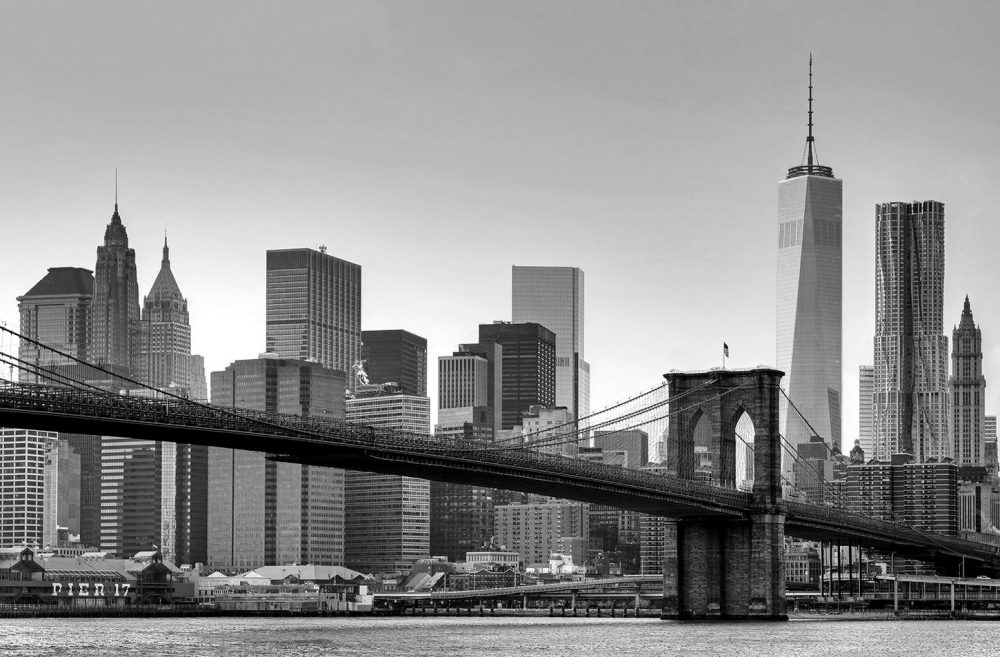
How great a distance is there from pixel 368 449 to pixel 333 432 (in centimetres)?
152

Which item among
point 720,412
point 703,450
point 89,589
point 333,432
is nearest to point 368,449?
point 333,432

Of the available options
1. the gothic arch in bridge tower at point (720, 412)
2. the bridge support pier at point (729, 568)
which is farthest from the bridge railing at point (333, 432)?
the gothic arch in bridge tower at point (720, 412)

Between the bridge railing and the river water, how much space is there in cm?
648

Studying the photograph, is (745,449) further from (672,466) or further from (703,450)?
(672,466)

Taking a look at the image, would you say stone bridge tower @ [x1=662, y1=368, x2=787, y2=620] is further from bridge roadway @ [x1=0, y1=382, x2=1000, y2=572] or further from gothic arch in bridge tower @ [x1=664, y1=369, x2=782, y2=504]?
bridge roadway @ [x1=0, y1=382, x2=1000, y2=572]

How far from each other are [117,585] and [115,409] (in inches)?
2812

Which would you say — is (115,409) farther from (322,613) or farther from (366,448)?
(322,613)

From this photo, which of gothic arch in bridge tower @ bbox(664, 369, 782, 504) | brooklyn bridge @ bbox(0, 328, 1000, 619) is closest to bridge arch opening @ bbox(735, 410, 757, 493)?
brooklyn bridge @ bbox(0, 328, 1000, 619)

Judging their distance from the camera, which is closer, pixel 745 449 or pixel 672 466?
pixel 672 466

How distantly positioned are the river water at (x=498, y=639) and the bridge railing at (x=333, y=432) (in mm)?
6478

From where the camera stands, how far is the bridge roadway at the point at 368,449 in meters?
68.2

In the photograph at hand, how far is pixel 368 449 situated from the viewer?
76938mm

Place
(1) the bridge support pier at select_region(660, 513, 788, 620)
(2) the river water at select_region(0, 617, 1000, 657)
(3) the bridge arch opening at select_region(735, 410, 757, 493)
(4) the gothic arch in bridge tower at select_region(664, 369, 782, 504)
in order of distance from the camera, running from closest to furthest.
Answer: (2) the river water at select_region(0, 617, 1000, 657) → (1) the bridge support pier at select_region(660, 513, 788, 620) → (4) the gothic arch in bridge tower at select_region(664, 369, 782, 504) → (3) the bridge arch opening at select_region(735, 410, 757, 493)

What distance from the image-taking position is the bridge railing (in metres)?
67.9
